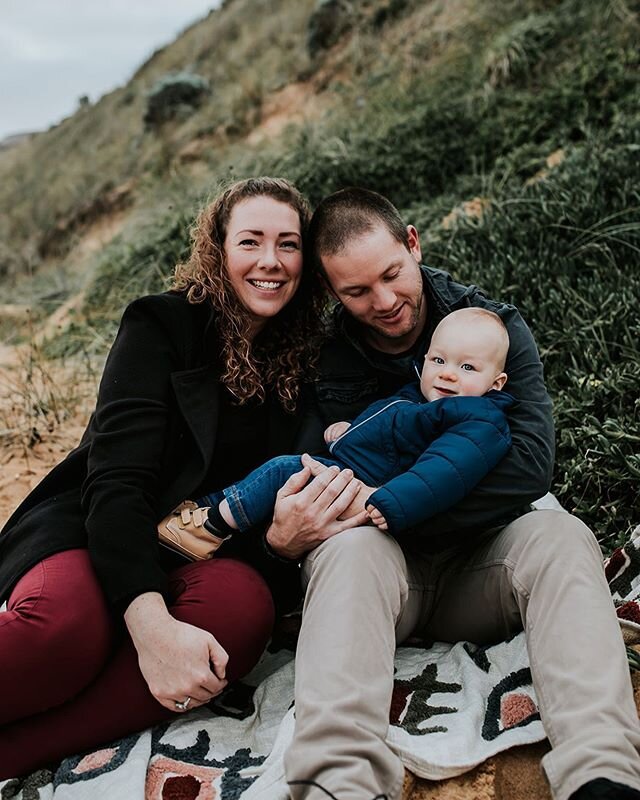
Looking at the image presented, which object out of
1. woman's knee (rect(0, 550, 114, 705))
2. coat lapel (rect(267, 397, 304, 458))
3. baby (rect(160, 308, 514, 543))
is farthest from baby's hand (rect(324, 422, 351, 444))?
woman's knee (rect(0, 550, 114, 705))

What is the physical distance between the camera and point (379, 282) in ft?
8.68

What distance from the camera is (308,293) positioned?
115 inches

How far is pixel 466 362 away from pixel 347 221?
2.14 ft

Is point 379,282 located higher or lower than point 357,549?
higher

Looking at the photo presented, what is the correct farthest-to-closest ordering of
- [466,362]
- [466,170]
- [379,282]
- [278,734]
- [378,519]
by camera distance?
[466,170]
[379,282]
[466,362]
[378,519]
[278,734]

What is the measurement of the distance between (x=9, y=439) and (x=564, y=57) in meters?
5.69

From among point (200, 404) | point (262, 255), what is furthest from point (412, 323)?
point (200, 404)

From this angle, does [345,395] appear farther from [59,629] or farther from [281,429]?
[59,629]

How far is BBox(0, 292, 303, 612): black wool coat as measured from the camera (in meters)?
2.26

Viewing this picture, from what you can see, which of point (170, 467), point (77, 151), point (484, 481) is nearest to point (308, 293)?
point (170, 467)

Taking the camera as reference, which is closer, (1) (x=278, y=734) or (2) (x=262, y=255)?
(1) (x=278, y=734)

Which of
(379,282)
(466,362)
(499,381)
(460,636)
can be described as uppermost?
(379,282)

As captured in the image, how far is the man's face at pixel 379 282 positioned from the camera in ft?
8.63

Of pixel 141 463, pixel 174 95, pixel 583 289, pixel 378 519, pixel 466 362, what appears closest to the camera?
pixel 378 519
